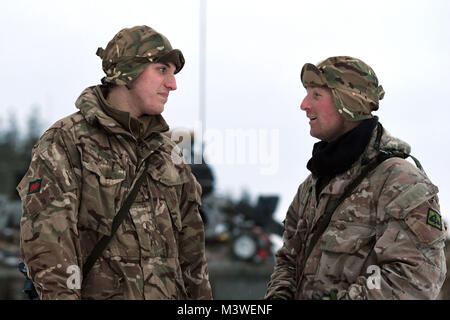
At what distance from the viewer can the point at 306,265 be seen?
3.74 m

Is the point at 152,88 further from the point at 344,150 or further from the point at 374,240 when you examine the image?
the point at 374,240

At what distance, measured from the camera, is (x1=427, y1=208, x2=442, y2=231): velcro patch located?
3.38 meters

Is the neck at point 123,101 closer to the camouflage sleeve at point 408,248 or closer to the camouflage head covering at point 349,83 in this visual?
the camouflage head covering at point 349,83

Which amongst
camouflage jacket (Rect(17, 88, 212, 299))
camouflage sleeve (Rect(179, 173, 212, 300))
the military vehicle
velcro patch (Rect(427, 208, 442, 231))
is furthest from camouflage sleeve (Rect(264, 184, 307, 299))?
the military vehicle

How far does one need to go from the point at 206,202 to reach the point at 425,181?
13247 mm

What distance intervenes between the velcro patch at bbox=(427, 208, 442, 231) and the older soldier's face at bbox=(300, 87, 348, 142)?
66 centimetres

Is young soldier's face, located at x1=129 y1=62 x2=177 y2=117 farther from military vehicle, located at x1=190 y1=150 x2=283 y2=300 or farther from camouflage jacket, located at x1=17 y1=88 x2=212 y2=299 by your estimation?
military vehicle, located at x1=190 y1=150 x2=283 y2=300

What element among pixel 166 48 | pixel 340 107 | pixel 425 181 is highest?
pixel 166 48

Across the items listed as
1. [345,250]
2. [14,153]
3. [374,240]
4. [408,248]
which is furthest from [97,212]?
[14,153]

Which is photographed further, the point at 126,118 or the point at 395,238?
the point at 126,118

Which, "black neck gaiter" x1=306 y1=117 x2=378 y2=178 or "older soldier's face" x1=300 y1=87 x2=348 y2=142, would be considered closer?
"black neck gaiter" x1=306 y1=117 x2=378 y2=178

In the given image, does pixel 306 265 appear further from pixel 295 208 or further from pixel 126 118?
pixel 126 118
